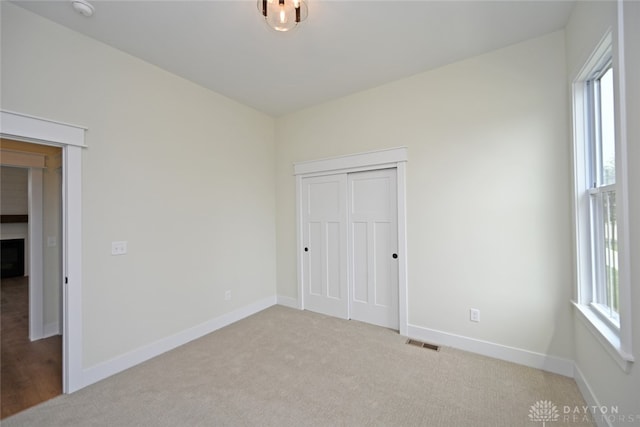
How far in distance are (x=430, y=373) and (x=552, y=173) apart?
2.04 meters

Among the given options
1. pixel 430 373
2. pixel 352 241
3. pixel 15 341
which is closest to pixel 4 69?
pixel 15 341

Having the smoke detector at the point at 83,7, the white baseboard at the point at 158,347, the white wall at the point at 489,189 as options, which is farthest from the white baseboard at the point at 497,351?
the smoke detector at the point at 83,7

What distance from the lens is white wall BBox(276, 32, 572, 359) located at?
7.42 ft

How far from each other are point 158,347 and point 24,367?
1119mm

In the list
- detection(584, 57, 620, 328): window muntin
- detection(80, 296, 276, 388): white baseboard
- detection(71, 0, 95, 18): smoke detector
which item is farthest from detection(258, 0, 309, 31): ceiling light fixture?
detection(80, 296, 276, 388): white baseboard

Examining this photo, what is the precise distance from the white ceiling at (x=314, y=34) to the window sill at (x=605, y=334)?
7.49 ft

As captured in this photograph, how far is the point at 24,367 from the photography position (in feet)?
7.93

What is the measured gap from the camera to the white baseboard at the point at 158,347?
7.34 ft

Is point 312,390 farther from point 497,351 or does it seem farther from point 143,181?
point 143,181

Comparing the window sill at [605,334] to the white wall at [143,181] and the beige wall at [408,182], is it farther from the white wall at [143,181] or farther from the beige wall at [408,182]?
the white wall at [143,181]

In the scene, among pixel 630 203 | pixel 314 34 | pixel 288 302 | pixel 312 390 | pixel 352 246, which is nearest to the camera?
pixel 630 203

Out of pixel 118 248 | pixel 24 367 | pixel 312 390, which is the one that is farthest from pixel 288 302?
pixel 24 367

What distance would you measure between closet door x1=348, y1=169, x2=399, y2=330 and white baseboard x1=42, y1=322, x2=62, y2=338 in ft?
11.9

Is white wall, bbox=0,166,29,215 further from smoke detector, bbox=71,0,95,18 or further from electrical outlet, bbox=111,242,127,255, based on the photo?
smoke detector, bbox=71,0,95,18
